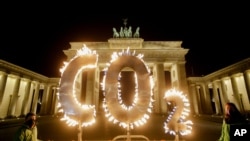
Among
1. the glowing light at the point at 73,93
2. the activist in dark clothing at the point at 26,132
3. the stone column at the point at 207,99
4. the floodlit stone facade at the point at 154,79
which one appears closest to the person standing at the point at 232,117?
the glowing light at the point at 73,93

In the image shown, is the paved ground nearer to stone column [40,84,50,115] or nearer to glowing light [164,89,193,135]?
glowing light [164,89,193,135]

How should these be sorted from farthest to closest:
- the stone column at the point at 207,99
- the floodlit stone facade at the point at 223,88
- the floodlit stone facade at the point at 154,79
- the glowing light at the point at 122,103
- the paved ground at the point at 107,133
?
1. the stone column at the point at 207,99
2. the floodlit stone facade at the point at 154,79
3. the floodlit stone facade at the point at 223,88
4. the paved ground at the point at 107,133
5. the glowing light at the point at 122,103

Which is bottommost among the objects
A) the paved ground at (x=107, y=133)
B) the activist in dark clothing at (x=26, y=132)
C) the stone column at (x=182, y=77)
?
the paved ground at (x=107, y=133)

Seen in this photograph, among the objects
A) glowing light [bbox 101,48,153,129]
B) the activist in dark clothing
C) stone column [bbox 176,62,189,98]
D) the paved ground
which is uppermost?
stone column [bbox 176,62,189,98]

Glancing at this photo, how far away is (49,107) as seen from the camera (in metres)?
38.8

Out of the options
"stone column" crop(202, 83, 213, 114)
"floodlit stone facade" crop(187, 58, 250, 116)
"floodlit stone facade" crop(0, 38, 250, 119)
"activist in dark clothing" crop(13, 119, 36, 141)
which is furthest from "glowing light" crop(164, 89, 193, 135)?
"stone column" crop(202, 83, 213, 114)

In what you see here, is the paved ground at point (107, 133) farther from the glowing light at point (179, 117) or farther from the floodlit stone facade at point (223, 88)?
the floodlit stone facade at point (223, 88)

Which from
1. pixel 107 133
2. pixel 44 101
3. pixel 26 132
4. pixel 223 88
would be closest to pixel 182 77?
pixel 223 88

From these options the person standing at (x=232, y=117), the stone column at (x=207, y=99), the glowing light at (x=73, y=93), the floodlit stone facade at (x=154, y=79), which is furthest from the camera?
the stone column at (x=207, y=99)

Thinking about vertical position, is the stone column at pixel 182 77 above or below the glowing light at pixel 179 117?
above

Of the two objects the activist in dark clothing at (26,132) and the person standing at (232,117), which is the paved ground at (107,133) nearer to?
the person standing at (232,117)

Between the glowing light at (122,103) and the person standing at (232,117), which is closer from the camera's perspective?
the glowing light at (122,103)

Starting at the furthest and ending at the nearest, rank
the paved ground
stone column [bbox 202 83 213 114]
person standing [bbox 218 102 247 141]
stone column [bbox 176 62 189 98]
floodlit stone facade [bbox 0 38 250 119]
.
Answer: stone column [bbox 202 83 213 114] → stone column [bbox 176 62 189 98] → floodlit stone facade [bbox 0 38 250 119] → the paved ground → person standing [bbox 218 102 247 141]

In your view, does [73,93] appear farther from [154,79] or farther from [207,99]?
[207,99]
